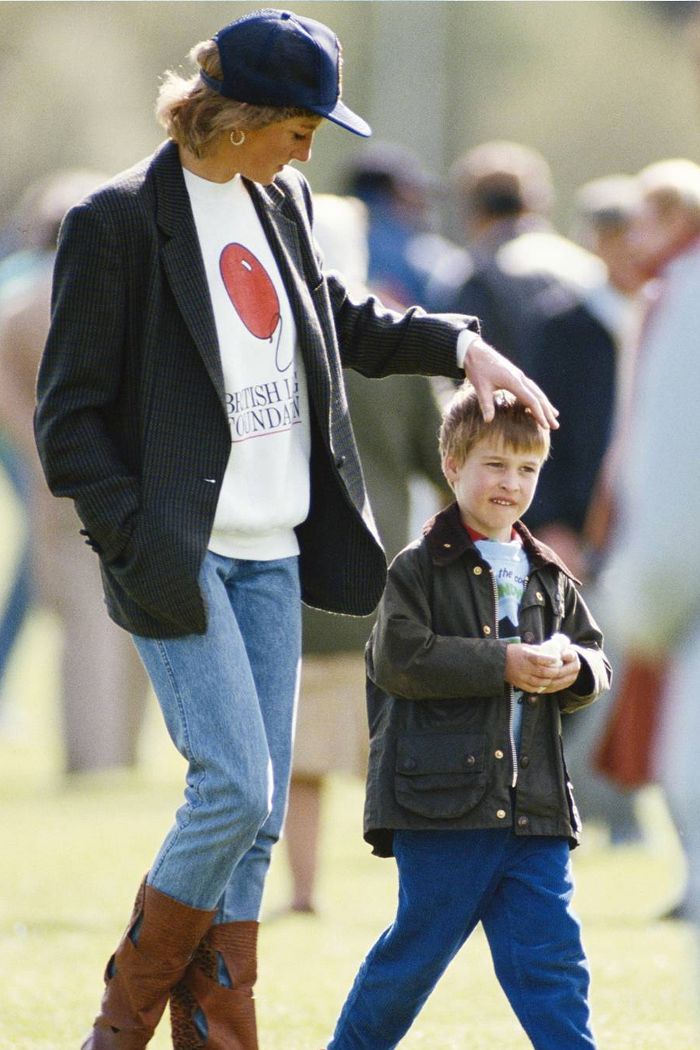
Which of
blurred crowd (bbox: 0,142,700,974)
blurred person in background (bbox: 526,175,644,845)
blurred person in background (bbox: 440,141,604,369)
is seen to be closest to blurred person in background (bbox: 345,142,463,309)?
blurred crowd (bbox: 0,142,700,974)

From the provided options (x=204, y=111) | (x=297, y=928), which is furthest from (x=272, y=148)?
(x=297, y=928)

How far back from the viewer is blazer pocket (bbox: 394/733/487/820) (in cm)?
405

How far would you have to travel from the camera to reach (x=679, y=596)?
276 cm

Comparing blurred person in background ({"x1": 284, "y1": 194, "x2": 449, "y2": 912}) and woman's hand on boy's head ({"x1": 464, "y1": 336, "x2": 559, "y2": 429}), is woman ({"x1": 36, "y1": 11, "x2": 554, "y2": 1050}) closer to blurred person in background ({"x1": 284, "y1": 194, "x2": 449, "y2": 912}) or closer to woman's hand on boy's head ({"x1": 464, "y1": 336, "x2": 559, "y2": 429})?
woman's hand on boy's head ({"x1": 464, "y1": 336, "x2": 559, "y2": 429})

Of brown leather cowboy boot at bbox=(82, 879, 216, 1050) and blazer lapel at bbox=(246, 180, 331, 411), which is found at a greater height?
blazer lapel at bbox=(246, 180, 331, 411)

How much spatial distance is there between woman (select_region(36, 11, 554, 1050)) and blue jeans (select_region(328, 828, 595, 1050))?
1.04ft

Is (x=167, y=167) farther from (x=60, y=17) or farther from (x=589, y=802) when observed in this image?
(x=60, y=17)

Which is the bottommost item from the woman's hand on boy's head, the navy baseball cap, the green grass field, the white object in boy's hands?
the green grass field

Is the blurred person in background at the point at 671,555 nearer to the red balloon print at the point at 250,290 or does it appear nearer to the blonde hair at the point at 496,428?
the blonde hair at the point at 496,428

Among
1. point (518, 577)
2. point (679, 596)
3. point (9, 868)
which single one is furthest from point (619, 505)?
point (679, 596)

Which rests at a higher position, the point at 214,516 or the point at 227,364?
the point at 227,364

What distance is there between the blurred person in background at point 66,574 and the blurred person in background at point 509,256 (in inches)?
70.3

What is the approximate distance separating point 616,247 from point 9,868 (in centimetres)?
334

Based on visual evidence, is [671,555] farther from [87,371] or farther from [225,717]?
[87,371]
